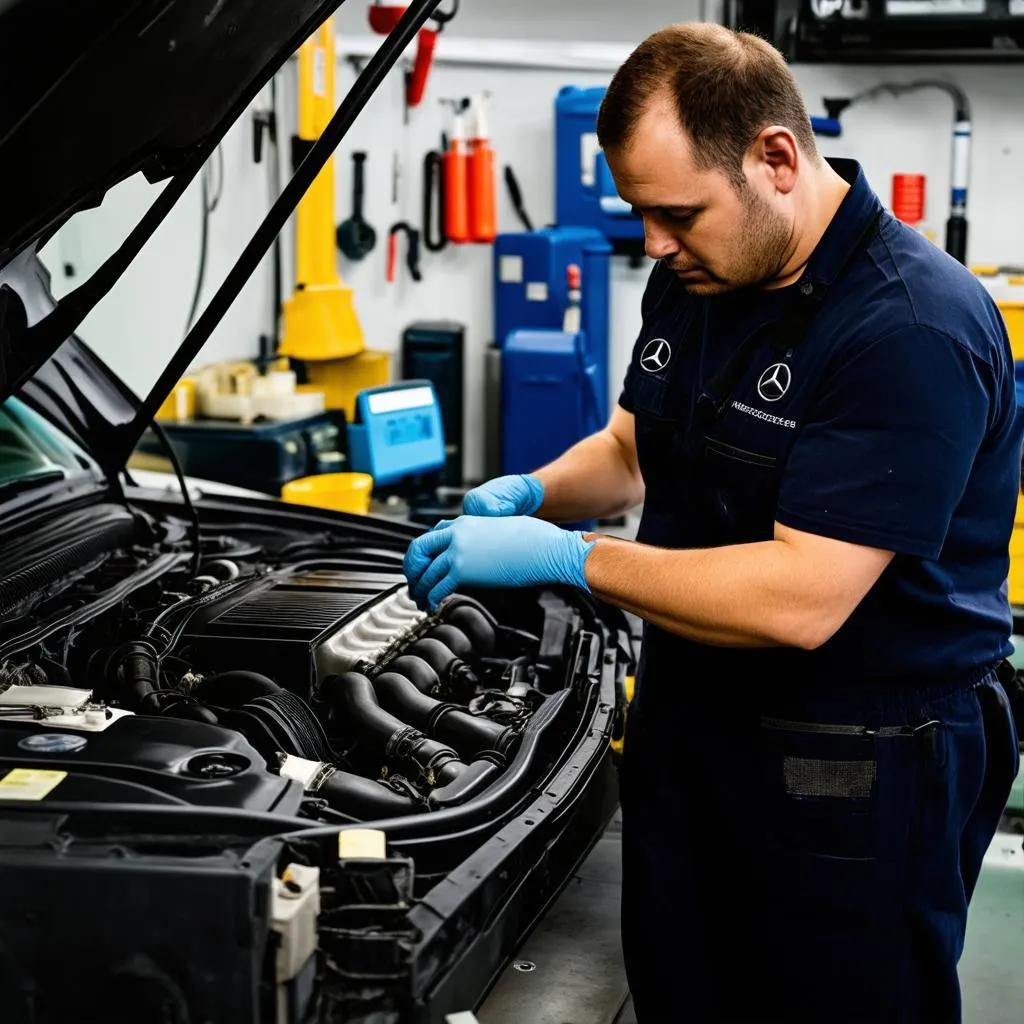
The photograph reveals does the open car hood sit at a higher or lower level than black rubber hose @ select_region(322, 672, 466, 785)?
higher

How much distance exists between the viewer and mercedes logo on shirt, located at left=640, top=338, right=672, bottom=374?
1.90 m

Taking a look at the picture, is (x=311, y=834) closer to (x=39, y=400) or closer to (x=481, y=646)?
(x=481, y=646)

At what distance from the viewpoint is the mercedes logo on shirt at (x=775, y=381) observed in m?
1.65

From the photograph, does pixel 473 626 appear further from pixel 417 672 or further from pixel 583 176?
pixel 583 176

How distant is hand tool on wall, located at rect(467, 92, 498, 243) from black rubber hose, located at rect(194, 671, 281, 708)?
4.32 meters

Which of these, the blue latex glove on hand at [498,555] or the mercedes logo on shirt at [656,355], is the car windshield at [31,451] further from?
the mercedes logo on shirt at [656,355]

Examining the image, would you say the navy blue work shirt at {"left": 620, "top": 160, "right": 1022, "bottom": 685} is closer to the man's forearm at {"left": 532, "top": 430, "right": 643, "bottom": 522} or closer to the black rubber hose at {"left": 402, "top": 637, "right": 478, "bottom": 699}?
the man's forearm at {"left": 532, "top": 430, "right": 643, "bottom": 522}

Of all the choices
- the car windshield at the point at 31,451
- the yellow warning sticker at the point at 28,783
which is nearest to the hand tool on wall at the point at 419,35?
the car windshield at the point at 31,451

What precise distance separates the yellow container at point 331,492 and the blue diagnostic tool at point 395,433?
0.43 metres

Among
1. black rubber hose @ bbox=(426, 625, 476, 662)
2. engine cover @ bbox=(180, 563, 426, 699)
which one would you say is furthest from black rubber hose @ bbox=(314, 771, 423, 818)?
black rubber hose @ bbox=(426, 625, 476, 662)

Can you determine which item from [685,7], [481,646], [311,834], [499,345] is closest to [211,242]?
[499,345]

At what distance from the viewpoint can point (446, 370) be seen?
6078 millimetres

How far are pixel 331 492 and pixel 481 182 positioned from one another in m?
2.30

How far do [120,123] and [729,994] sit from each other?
4.59ft
